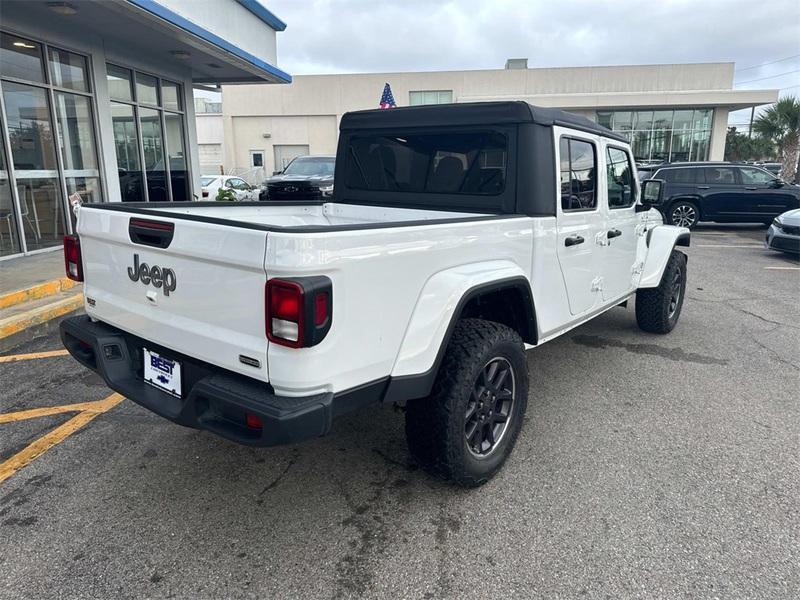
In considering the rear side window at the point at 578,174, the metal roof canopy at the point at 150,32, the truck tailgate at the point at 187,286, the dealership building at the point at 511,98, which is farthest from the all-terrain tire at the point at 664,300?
the dealership building at the point at 511,98

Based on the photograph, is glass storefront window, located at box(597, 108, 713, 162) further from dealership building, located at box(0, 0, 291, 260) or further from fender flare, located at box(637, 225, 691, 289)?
fender flare, located at box(637, 225, 691, 289)

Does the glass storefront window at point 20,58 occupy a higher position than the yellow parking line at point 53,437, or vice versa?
the glass storefront window at point 20,58

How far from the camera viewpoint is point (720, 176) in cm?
1389

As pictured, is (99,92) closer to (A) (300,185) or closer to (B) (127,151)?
(B) (127,151)

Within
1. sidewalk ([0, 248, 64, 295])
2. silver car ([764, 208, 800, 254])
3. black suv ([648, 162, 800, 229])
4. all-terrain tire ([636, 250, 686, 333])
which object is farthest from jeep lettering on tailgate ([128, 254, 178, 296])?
black suv ([648, 162, 800, 229])

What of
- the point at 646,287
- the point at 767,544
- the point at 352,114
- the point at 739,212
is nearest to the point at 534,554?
the point at 767,544

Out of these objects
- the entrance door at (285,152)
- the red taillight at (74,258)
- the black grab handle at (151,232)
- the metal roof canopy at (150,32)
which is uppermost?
the metal roof canopy at (150,32)

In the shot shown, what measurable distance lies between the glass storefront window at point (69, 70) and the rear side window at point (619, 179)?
8.19 metres

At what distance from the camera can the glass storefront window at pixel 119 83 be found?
9.77 meters

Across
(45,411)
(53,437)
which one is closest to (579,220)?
(53,437)

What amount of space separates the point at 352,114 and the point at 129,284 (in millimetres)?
2075

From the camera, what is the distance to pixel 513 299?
129 inches

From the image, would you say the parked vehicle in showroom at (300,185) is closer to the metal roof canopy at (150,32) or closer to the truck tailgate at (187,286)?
the metal roof canopy at (150,32)

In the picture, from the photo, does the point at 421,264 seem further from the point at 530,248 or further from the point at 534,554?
the point at 534,554
